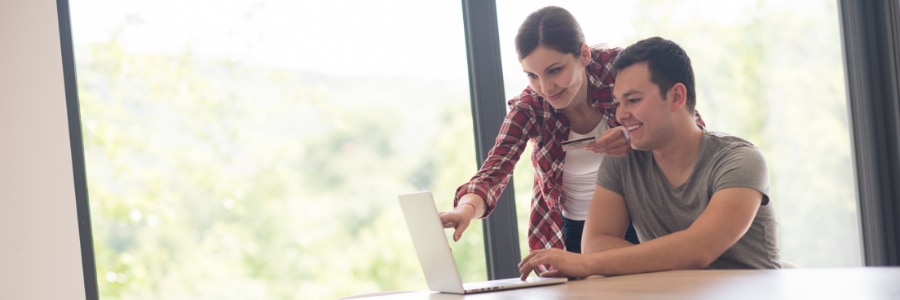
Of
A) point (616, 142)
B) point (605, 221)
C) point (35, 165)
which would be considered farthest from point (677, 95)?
point (35, 165)

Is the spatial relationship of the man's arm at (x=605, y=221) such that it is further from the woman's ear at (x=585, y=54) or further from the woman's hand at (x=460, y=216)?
the woman's ear at (x=585, y=54)

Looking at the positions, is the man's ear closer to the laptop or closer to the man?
the man

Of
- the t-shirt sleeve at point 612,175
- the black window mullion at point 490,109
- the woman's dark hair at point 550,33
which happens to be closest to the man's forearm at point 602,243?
the t-shirt sleeve at point 612,175

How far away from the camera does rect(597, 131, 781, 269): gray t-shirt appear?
6.29ft

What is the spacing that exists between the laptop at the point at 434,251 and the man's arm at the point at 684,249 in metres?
0.06

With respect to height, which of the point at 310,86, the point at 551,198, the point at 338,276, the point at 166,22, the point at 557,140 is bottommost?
the point at 338,276

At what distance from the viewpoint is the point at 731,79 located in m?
3.82

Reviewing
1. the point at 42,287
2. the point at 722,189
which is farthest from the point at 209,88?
the point at 722,189

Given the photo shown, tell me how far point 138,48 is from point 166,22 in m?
0.14

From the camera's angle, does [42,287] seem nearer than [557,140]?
No

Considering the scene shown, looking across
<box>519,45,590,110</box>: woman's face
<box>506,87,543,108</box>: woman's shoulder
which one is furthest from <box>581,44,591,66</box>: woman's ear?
<box>506,87,543,108</box>: woman's shoulder

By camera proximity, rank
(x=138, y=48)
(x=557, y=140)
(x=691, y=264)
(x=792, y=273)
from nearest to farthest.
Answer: (x=792, y=273) → (x=691, y=264) → (x=557, y=140) → (x=138, y=48)

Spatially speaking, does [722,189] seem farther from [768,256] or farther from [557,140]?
[557,140]

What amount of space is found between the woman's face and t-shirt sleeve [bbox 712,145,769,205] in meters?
0.51
